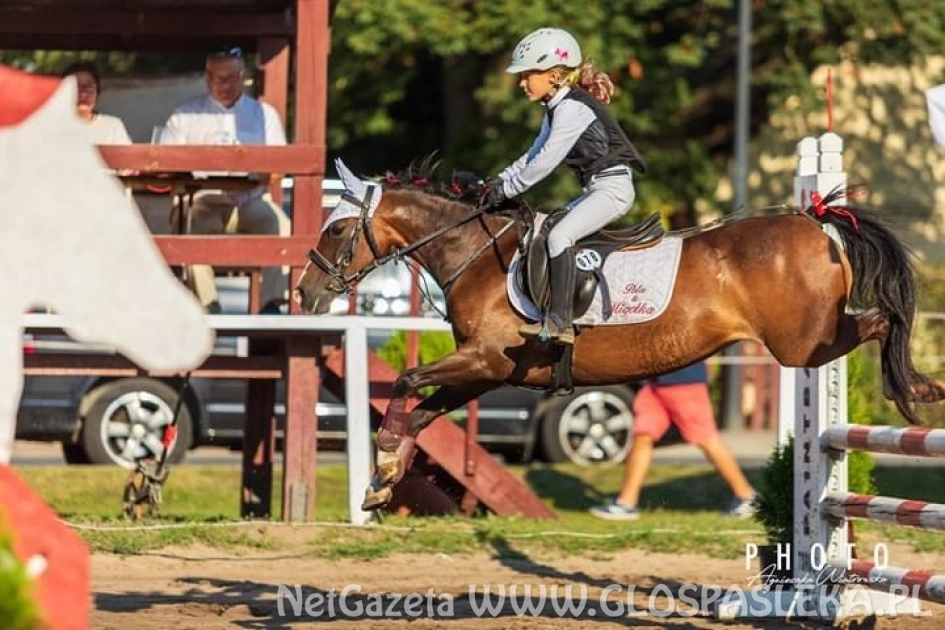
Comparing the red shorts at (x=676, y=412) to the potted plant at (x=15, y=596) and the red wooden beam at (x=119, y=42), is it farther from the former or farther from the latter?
the potted plant at (x=15, y=596)

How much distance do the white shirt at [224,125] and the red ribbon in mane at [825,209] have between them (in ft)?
15.0

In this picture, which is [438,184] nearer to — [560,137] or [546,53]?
[560,137]

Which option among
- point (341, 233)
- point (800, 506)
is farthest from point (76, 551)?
point (800, 506)

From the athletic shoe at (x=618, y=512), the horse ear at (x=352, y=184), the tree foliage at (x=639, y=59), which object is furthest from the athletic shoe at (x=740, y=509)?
the tree foliage at (x=639, y=59)

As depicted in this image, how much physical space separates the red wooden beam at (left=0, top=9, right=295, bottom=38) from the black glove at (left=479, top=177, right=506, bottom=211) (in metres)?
4.53

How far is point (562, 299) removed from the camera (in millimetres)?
8711

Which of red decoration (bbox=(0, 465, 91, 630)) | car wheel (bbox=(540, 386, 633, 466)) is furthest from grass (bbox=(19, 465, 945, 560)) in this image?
red decoration (bbox=(0, 465, 91, 630))

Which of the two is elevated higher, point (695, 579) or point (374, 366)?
point (374, 366)

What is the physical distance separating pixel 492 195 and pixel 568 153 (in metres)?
0.45

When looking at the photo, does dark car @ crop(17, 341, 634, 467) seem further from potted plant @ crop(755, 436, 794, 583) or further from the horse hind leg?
the horse hind leg

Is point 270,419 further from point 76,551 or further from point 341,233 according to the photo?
point 76,551

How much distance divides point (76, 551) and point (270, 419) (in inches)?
342

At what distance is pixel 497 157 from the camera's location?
24.0m

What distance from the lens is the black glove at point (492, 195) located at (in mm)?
9070
